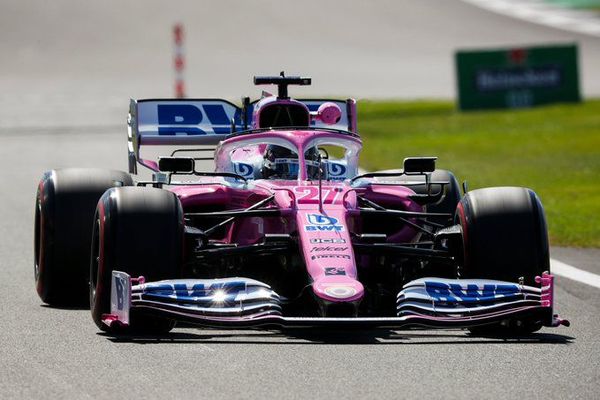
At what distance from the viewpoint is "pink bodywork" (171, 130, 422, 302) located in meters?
9.27

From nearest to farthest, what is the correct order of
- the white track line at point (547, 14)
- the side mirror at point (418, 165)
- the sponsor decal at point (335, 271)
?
the sponsor decal at point (335, 271), the side mirror at point (418, 165), the white track line at point (547, 14)

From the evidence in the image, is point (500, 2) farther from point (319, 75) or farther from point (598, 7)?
point (319, 75)

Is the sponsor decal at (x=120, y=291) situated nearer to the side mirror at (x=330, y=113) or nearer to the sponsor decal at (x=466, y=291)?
the sponsor decal at (x=466, y=291)

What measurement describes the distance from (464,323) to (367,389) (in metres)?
1.48

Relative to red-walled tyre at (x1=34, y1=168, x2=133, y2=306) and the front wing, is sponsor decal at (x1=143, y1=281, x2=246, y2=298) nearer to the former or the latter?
the front wing

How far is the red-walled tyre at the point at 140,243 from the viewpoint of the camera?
30.6ft

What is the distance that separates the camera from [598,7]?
58.1m

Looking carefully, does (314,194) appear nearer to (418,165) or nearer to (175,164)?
(418,165)

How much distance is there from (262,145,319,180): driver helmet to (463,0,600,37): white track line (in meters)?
42.0

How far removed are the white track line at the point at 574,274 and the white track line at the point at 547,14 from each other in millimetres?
39707

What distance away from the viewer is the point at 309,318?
28.9 ft

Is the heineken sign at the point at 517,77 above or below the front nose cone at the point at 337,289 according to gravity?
above

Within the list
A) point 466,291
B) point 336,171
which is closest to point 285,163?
point 336,171

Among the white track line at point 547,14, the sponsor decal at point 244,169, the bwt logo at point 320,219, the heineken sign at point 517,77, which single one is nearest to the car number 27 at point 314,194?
the bwt logo at point 320,219
